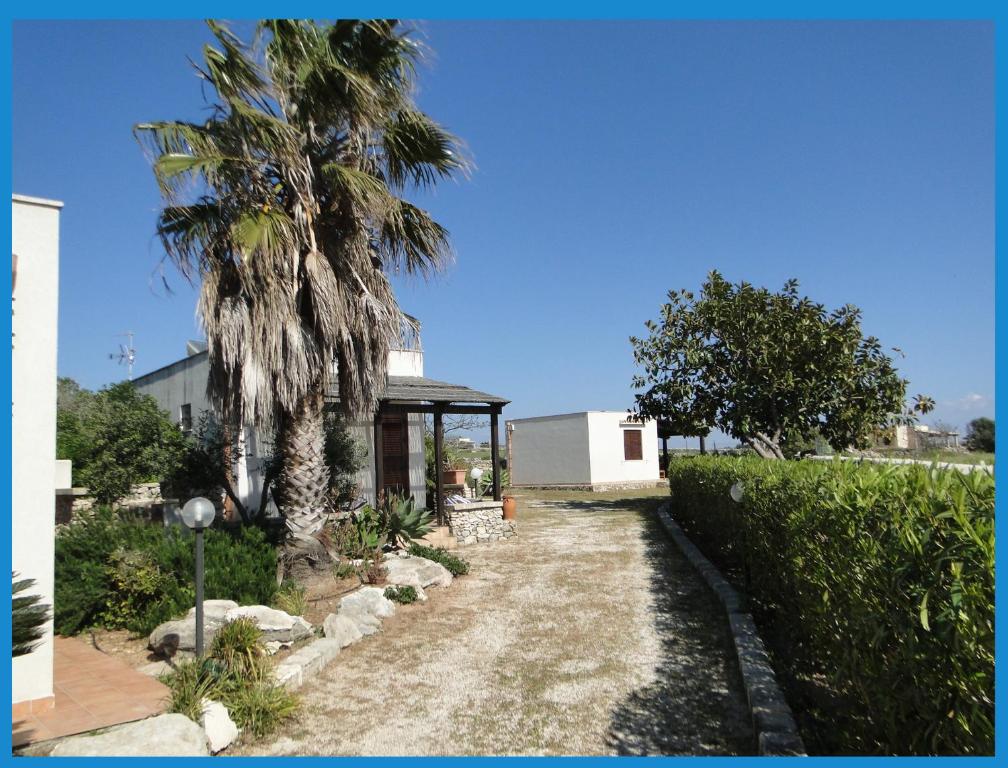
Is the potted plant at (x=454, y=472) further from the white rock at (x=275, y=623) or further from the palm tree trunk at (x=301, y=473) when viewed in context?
the white rock at (x=275, y=623)

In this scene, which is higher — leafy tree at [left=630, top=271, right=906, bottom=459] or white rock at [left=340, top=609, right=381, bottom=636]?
leafy tree at [left=630, top=271, right=906, bottom=459]

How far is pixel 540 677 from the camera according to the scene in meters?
6.25

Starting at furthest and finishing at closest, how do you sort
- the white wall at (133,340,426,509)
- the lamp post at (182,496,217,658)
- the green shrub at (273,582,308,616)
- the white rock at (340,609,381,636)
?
the white wall at (133,340,426,509) → the green shrub at (273,582,308,616) → the white rock at (340,609,381,636) → the lamp post at (182,496,217,658)

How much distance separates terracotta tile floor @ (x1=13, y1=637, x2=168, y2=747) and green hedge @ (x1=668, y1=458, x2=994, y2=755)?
17.0ft

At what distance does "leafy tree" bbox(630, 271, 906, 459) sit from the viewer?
62.7 feet

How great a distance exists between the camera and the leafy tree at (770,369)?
19.1m

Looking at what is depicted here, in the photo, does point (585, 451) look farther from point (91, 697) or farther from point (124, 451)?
point (91, 697)

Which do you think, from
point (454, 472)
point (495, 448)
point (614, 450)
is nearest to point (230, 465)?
point (495, 448)

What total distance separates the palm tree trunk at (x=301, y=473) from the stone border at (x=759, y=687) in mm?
5663

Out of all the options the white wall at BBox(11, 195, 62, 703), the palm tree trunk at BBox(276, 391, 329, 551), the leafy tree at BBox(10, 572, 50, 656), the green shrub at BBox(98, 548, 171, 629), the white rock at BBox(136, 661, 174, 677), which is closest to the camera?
the leafy tree at BBox(10, 572, 50, 656)

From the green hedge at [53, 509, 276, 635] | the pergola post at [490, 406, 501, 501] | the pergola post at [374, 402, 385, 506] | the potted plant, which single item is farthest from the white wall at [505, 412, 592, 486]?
the green hedge at [53, 509, 276, 635]

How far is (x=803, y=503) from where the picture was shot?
524 centimetres

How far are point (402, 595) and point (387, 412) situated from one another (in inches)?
273

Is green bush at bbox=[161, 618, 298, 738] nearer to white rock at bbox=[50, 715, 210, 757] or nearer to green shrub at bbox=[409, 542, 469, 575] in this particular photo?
white rock at bbox=[50, 715, 210, 757]
